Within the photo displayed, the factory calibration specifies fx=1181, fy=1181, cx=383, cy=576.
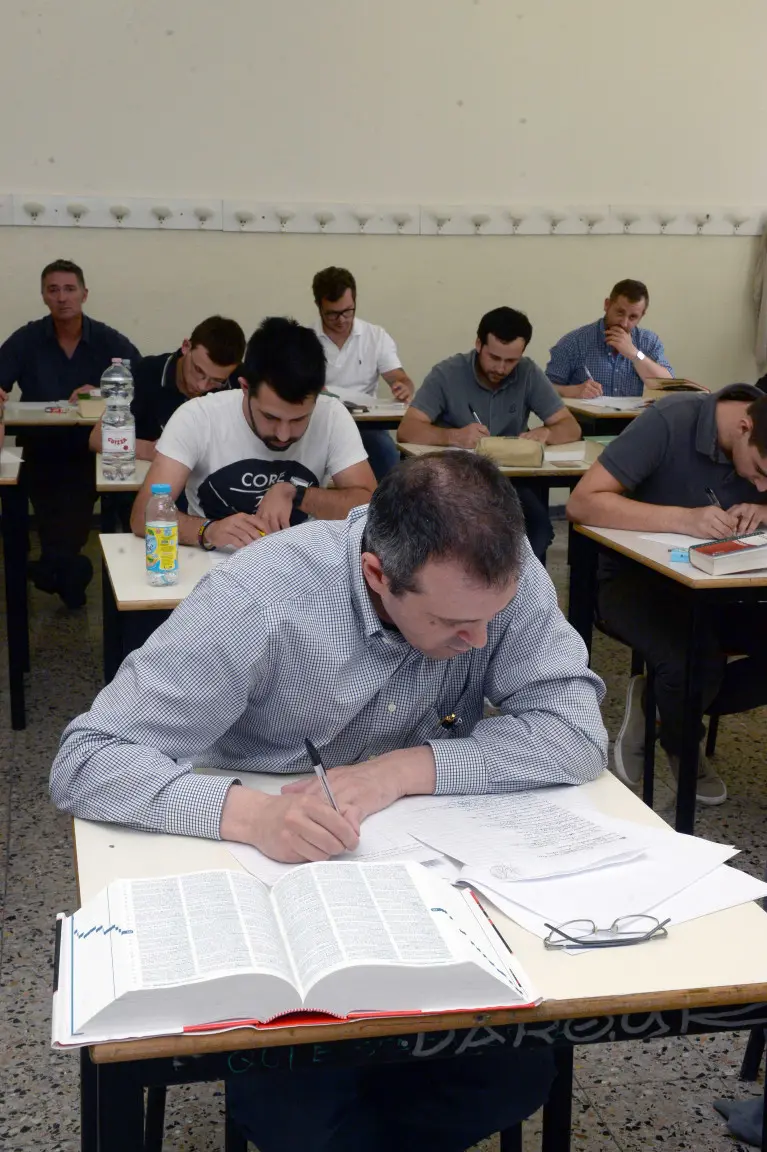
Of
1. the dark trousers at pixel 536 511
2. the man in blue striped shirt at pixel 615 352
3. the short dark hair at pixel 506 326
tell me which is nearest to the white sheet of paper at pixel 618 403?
the man in blue striped shirt at pixel 615 352

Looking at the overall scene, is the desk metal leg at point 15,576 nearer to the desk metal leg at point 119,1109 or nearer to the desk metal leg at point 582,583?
the desk metal leg at point 582,583

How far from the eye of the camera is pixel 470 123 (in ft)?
20.7

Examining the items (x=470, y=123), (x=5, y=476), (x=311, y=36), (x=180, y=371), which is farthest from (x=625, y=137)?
(x=5, y=476)

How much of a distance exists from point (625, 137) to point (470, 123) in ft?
2.97

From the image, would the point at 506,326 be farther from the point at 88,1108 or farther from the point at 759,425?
the point at 88,1108

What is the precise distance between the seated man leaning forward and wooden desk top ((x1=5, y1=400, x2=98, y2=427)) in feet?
11.1

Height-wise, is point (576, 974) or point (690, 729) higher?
point (576, 974)

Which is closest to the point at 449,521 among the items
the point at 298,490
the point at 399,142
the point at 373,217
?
the point at 298,490

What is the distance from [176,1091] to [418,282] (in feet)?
16.8

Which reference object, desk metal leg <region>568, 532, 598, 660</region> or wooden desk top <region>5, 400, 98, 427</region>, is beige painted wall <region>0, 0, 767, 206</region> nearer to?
wooden desk top <region>5, 400, 98, 427</region>

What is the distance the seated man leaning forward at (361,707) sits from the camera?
1346 mm

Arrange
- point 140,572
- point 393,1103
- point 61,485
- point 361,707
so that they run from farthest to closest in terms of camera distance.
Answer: point 61,485, point 140,572, point 361,707, point 393,1103

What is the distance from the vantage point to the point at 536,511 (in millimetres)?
4363

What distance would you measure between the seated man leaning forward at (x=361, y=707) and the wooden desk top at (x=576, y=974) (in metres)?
0.07
